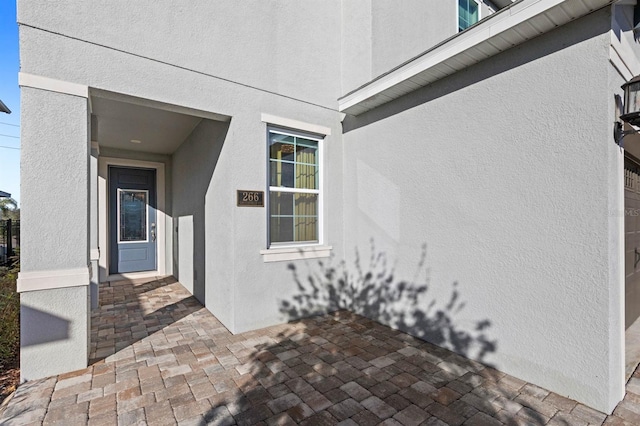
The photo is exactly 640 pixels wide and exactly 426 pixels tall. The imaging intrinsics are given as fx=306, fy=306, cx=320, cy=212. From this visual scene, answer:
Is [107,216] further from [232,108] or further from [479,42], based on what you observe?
[479,42]

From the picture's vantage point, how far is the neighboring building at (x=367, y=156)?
256 cm

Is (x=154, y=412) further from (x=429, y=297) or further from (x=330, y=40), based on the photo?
(x=330, y=40)

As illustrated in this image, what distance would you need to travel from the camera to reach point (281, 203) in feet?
14.7

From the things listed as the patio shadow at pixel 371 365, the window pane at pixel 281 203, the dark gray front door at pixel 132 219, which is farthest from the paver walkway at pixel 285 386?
the dark gray front door at pixel 132 219

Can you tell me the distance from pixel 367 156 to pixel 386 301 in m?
2.11

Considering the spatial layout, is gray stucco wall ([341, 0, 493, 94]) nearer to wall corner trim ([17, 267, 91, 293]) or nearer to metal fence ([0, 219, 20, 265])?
wall corner trim ([17, 267, 91, 293])

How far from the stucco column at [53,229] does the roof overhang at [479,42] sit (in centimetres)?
339

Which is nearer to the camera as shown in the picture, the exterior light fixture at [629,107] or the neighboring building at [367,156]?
the exterior light fixture at [629,107]

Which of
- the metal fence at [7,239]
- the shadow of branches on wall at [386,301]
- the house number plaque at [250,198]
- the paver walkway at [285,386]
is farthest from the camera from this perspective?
the metal fence at [7,239]

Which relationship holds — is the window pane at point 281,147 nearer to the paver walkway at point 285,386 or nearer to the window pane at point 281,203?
the window pane at point 281,203

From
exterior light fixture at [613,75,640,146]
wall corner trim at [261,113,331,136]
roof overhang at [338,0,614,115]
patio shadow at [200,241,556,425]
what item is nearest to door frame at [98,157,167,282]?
wall corner trim at [261,113,331,136]

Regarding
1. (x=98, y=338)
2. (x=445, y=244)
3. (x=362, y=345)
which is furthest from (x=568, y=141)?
(x=98, y=338)

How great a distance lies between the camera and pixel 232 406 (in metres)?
2.47

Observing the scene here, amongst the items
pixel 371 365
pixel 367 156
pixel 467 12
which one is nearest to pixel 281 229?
pixel 367 156
